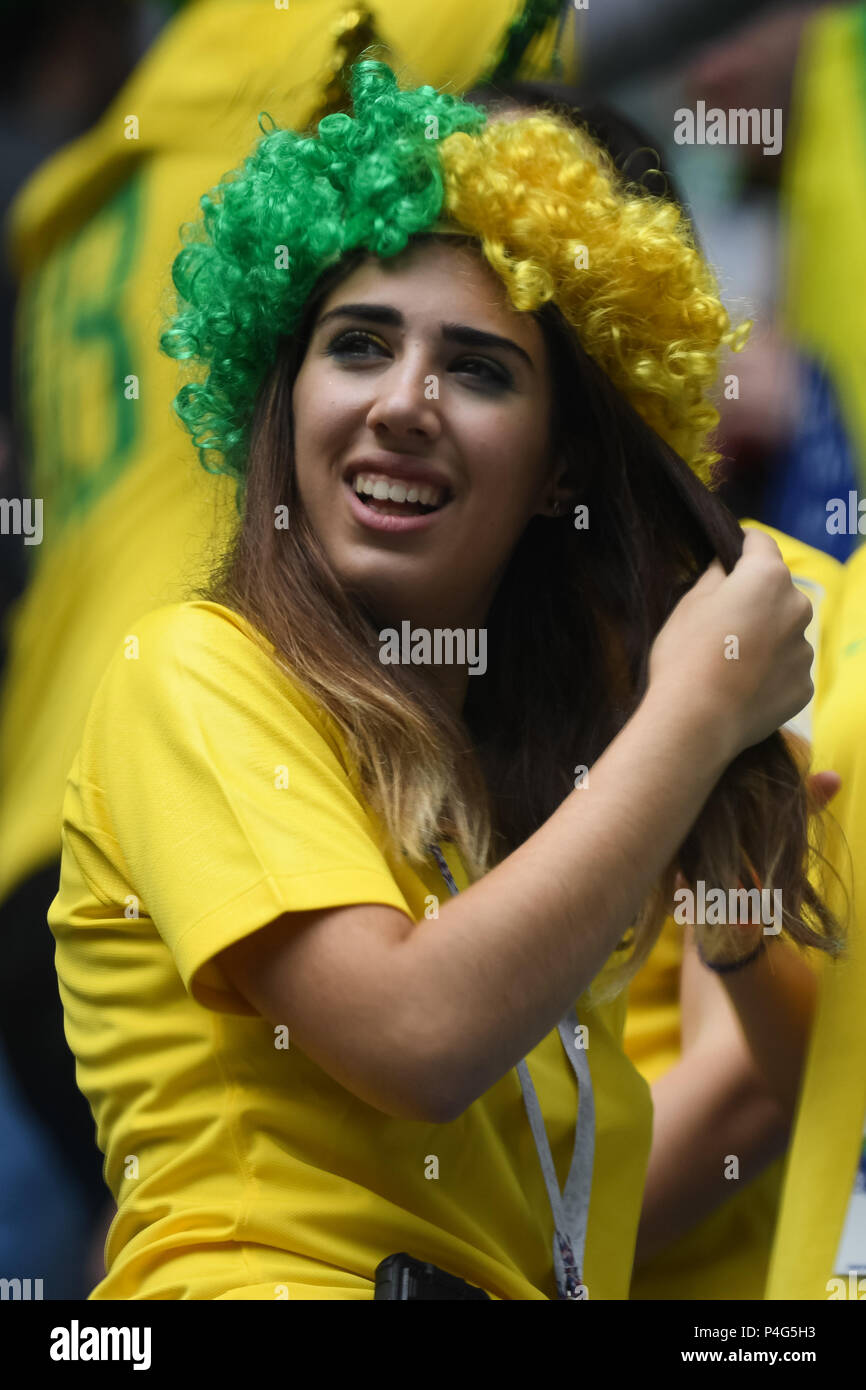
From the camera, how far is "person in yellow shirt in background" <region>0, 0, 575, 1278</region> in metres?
1.90

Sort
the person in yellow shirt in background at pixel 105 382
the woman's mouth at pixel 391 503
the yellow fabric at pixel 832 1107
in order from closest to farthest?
the woman's mouth at pixel 391 503 → the yellow fabric at pixel 832 1107 → the person in yellow shirt in background at pixel 105 382

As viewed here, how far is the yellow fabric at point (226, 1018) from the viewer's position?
43.6 inches

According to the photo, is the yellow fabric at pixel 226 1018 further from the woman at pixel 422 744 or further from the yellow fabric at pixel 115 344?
the yellow fabric at pixel 115 344

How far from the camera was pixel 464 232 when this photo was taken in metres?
1.36

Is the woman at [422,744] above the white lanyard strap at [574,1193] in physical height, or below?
above

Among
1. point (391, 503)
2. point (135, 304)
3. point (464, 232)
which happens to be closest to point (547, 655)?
point (391, 503)

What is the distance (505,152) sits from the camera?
1384 mm

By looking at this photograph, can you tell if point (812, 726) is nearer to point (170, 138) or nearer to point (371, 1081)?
point (371, 1081)

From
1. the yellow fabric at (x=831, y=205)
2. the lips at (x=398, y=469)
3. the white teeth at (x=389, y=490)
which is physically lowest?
the white teeth at (x=389, y=490)

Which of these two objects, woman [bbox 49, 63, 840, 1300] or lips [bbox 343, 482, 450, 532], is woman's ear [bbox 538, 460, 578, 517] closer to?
woman [bbox 49, 63, 840, 1300]

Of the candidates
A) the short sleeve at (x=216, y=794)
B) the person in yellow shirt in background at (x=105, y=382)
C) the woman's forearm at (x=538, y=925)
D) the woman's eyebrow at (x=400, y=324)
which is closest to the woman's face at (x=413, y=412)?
the woman's eyebrow at (x=400, y=324)

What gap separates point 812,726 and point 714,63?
2.98 feet

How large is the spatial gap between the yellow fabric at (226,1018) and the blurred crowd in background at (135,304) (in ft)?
2.19
